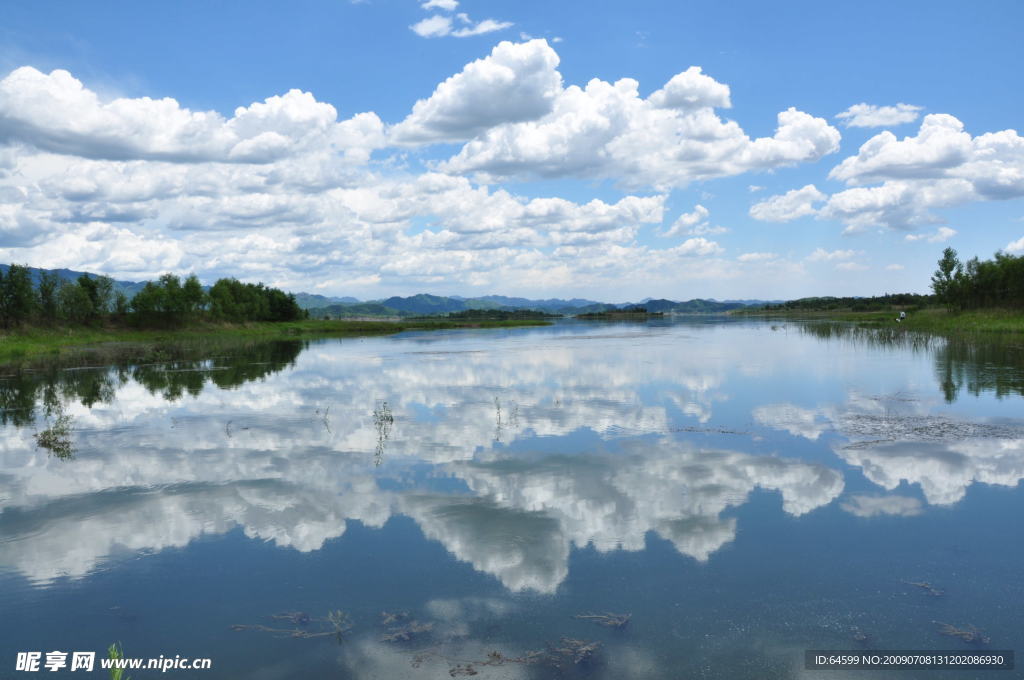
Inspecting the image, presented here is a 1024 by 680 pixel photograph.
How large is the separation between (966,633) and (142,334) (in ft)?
452

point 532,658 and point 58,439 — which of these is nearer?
point 532,658

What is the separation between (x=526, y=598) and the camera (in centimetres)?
Answer: 1126

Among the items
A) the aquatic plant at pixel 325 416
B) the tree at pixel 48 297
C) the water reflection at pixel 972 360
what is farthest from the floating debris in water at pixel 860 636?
the tree at pixel 48 297

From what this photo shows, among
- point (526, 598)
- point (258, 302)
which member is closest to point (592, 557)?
point (526, 598)

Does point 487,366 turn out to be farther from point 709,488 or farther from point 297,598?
point 297,598

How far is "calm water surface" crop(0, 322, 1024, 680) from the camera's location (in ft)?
32.5

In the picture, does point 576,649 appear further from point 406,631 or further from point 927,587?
point 927,587

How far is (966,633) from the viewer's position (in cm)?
975

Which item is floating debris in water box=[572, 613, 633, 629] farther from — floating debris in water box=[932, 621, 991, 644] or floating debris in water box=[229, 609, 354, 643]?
floating debris in water box=[932, 621, 991, 644]

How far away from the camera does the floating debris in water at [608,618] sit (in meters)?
10.2

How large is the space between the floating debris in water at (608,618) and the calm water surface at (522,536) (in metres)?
0.10

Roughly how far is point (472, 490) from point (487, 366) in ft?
123

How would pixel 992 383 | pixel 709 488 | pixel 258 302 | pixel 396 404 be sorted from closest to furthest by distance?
1. pixel 709 488
2. pixel 396 404
3. pixel 992 383
4. pixel 258 302

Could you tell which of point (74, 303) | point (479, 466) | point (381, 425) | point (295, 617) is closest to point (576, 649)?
point (295, 617)
